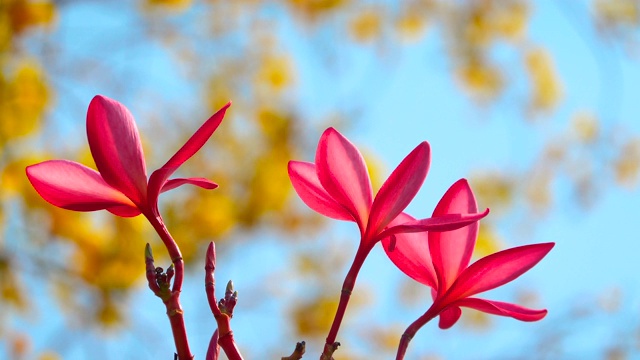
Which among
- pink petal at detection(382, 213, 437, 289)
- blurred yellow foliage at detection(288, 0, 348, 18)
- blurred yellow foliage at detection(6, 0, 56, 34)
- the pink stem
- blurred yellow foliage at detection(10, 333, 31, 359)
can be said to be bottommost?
the pink stem

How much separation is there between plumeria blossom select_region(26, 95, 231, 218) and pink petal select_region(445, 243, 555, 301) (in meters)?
0.15

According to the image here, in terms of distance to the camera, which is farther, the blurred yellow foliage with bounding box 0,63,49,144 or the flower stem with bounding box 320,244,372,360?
the blurred yellow foliage with bounding box 0,63,49,144

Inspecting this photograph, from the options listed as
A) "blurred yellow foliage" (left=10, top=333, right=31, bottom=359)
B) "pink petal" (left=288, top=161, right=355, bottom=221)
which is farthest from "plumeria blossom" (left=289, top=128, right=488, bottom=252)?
"blurred yellow foliage" (left=10, top=333, right=31, bottom=359)

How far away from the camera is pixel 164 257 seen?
1.91m

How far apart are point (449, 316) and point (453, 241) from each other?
0.19ft

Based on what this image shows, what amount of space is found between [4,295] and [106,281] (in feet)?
0.88

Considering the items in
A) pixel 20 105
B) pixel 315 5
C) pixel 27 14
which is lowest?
pixel 20 105

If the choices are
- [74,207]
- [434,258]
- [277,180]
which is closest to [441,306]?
[434,258]

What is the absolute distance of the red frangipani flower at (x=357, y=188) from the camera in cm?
44

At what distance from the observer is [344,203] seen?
1.49ft

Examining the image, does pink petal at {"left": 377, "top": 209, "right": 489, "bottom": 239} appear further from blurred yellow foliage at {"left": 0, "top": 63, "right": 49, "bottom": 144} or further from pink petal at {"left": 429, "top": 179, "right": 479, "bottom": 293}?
blurred yellow foliage at {"left": 0, "top": 63, "right": 49, "bottom": 144}

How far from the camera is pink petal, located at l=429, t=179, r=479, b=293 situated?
46cm

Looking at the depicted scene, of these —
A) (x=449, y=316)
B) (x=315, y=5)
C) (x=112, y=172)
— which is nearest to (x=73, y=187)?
(x=112, y=172)

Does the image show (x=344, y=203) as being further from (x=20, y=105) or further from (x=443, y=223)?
(x=20, y=105)
